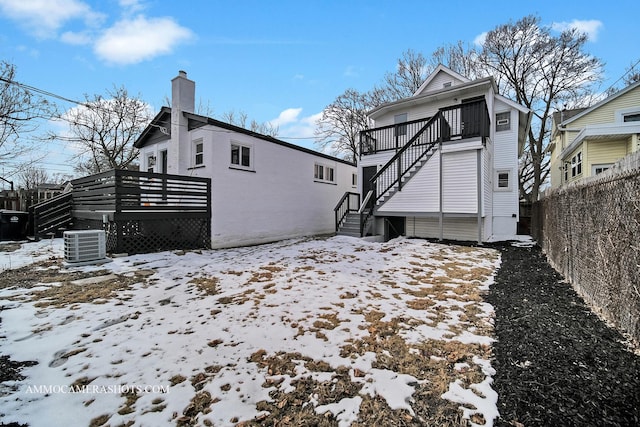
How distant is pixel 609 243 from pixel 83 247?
9.27 meters

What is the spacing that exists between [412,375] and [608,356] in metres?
1.85

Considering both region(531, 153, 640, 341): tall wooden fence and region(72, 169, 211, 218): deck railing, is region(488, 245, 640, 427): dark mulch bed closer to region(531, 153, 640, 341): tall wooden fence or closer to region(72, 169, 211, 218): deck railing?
region(531, 153, 640, 341): tall wooden fence

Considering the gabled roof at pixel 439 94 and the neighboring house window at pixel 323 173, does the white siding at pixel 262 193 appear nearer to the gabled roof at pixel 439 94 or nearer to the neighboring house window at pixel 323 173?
the neighboring house window at pixel 323 173

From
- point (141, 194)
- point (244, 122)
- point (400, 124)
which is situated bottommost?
point (141, 194)

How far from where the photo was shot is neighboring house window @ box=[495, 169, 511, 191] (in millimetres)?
12743

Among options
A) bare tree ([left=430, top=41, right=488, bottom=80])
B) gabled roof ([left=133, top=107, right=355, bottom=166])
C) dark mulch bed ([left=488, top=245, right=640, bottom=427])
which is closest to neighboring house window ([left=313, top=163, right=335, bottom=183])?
gabled roof ([left=133, top=107, right=355, bottom=166])

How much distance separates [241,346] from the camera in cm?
289

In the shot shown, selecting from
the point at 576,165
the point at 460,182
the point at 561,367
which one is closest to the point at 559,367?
the point at 561,367

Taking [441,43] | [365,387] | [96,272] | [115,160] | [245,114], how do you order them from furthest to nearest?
[245,114], [441,43], [115,160], [96,272], [365,387]

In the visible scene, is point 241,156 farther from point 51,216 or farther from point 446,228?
point 446,228

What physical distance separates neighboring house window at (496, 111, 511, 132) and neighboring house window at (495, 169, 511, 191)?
192 cm

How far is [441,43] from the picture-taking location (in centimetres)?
2348

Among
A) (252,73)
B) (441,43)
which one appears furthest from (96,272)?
(441,43)

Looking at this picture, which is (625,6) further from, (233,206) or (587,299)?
(233,206)
